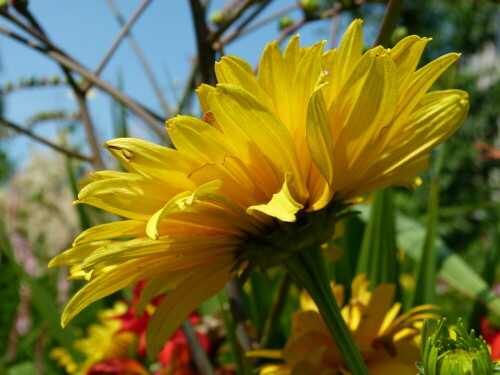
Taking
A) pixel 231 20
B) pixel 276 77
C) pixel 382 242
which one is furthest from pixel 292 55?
pixel 382 242

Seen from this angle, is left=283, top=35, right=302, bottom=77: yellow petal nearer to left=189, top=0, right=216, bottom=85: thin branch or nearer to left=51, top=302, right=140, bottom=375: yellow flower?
left=189, top=0, right=216, bottom=85: thin branch

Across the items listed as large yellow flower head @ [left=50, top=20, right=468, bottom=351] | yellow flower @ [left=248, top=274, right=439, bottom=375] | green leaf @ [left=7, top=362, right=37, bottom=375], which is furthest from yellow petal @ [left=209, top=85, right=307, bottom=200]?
green leaf @ [left=7, top=362, right=37, bottom=375]

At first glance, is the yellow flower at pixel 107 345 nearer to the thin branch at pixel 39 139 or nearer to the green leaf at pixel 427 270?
the thin branch at pixel 39 139

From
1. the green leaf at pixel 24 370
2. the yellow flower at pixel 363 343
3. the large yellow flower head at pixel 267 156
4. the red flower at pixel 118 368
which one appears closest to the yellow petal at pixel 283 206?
the large yellow flower head at pixel 267 156

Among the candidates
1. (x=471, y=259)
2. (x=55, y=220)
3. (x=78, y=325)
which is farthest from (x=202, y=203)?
(x=471, y=259)

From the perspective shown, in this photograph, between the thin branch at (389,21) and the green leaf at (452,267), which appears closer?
the thin branch at (389,21)

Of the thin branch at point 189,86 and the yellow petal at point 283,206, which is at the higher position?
the thin branch at point 189,86

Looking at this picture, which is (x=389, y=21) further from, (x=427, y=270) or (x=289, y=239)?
(x=427, y=270)
